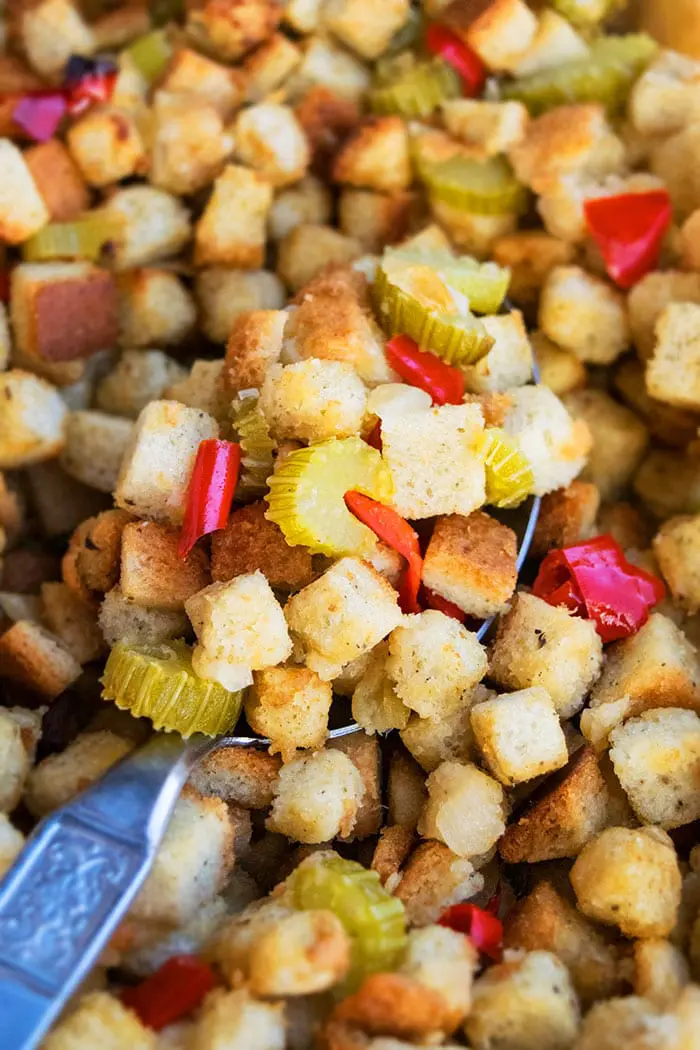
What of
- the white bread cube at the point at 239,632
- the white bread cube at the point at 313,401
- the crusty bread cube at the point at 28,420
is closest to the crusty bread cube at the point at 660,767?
the white bread cube at the point at 239,632

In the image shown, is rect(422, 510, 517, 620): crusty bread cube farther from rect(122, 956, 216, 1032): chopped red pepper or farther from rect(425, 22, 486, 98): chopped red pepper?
rect(425, 22, 486, 98): chopped red pepper

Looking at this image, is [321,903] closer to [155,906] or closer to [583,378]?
[155,906]

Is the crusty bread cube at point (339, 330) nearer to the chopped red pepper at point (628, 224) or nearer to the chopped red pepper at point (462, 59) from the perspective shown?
the chopped red pepper at point (628, 224)

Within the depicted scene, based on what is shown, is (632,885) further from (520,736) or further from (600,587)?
(600,587)

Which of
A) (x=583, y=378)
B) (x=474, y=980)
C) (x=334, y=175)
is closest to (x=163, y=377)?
(x=334, y=175)

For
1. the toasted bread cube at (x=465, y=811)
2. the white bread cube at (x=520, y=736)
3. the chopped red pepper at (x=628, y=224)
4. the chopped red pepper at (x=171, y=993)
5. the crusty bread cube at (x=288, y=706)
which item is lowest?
the toasted bread cube at (x=465, y=811)

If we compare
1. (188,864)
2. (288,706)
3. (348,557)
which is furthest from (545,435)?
(188,864)
